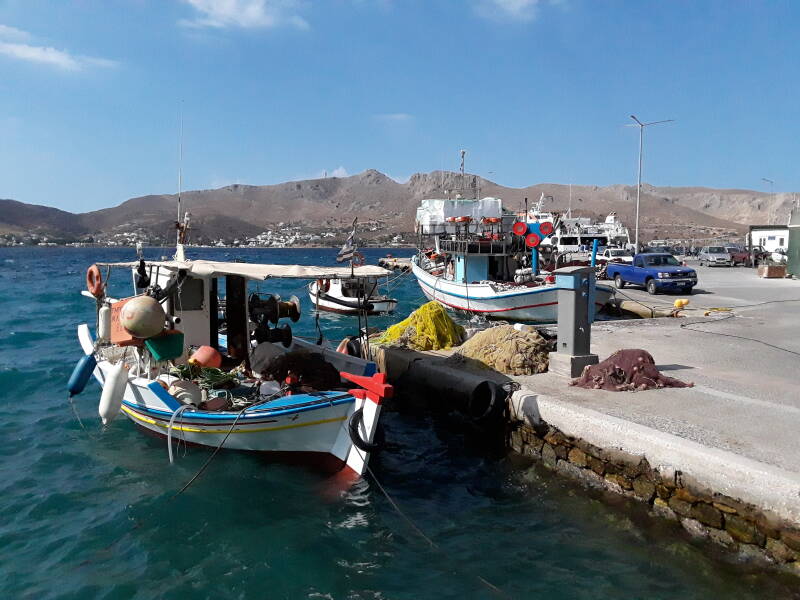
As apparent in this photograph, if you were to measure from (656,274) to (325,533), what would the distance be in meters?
22.8

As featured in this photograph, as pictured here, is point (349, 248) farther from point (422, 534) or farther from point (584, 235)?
point (584, 235)

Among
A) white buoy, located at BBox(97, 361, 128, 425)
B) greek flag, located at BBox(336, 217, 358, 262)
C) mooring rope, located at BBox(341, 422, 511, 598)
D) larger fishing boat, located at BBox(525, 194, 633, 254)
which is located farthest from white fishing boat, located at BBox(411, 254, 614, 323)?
larger fishing boat, located at BBox(525, 194, 633, 254)

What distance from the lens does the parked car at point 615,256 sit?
40.9 m

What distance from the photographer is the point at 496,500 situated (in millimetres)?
9070

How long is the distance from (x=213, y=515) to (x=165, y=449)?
2882 mm

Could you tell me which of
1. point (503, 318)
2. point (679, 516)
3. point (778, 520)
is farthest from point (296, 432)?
point (503, 318)

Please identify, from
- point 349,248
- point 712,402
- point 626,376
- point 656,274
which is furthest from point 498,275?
A: point 712,402

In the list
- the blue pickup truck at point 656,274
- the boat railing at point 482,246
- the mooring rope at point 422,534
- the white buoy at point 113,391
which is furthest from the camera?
the boat railing at point 482,246

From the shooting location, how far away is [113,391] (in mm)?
10266

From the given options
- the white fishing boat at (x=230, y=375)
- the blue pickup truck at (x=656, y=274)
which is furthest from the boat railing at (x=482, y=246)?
the white fishing boat at (x=230, y=375)

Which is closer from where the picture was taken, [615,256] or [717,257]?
[615,256]

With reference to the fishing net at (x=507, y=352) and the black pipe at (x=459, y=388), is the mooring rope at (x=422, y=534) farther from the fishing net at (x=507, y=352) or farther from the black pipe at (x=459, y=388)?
the fishing net at (x=507, y=352)

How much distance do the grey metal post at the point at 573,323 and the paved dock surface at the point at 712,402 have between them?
36 cm

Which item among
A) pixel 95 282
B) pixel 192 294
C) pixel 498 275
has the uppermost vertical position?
pixel 95 282
